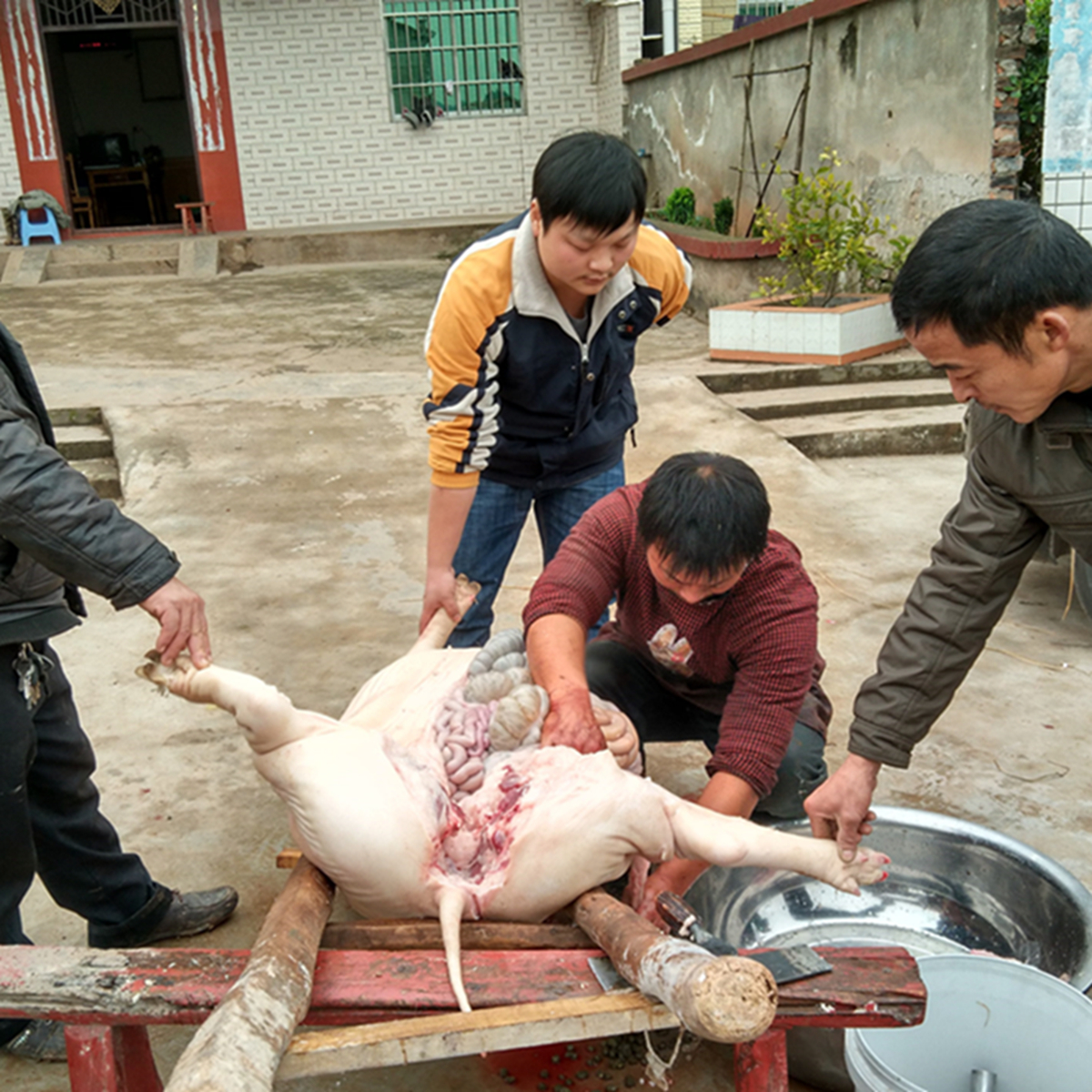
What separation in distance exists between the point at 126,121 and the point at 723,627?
1631 cm

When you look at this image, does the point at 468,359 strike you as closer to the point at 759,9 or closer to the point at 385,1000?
the point at 385,1000

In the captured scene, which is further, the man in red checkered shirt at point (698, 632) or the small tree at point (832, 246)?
the small tree at point (832, 246)

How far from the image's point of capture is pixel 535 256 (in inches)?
103

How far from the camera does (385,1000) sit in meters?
1.63

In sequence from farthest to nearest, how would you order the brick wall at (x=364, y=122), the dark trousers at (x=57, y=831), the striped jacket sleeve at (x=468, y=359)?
the brick wall at (x=364, y=122) < the striped jacket sleeve at (x=468, y=359) < the dark trousers at (x=57, y=831)

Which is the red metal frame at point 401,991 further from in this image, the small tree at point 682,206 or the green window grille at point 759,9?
the green window grille at point 759,9

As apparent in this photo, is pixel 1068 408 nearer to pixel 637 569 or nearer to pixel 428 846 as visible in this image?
pixel 637 569

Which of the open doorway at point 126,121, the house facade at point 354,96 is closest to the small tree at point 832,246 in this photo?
the house facade at point 354,96

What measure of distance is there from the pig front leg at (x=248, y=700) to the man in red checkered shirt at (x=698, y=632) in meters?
0.49

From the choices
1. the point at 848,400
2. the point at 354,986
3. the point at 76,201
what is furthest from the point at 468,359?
the point at 76,201

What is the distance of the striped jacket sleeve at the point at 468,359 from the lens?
2590 millimetres

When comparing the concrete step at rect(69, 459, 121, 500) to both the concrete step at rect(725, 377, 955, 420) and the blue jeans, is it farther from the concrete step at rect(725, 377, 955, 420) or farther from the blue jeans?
the concrete step at rect(725, 377, 955, 420)

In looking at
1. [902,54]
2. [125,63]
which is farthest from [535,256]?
[125,63]

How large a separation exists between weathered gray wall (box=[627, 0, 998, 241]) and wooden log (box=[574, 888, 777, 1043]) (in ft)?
18.9
